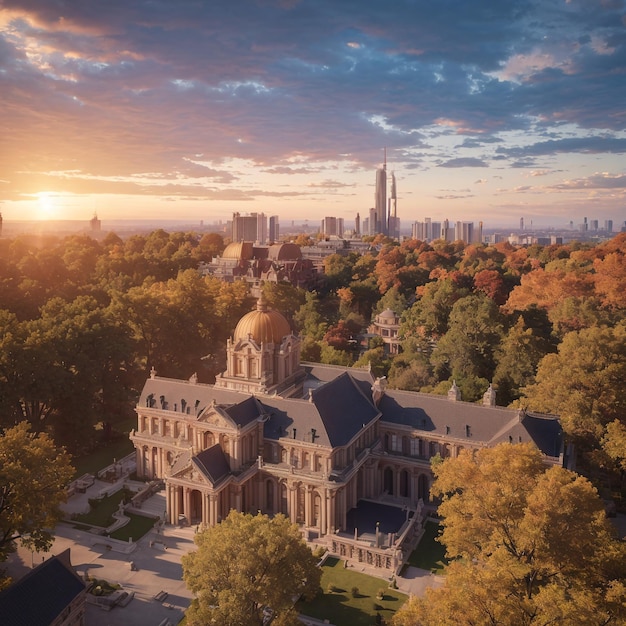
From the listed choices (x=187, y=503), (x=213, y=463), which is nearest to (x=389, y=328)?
(x=213, y=463)

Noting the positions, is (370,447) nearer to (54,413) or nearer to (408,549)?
(408,549)

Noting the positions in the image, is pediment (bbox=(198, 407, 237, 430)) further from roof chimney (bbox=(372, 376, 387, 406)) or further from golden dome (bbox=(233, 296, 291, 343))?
roof chimney (bbox=(372, 376, 387, 406))

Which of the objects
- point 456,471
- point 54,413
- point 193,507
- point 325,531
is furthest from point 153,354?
point 456,471

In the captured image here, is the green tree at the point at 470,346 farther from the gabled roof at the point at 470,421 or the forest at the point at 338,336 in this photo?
the gabled roof at the point at 470,421

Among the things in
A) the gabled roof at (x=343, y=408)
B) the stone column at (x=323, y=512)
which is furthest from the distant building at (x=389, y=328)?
the stone column at (x=323, y=512)

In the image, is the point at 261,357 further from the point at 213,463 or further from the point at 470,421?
the point at 470,421

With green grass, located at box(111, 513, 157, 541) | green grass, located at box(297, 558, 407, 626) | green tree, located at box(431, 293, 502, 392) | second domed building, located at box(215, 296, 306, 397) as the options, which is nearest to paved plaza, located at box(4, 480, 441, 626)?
green grass, located at box(111, 513, 157, 541)

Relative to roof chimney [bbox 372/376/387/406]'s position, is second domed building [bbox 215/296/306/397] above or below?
above
